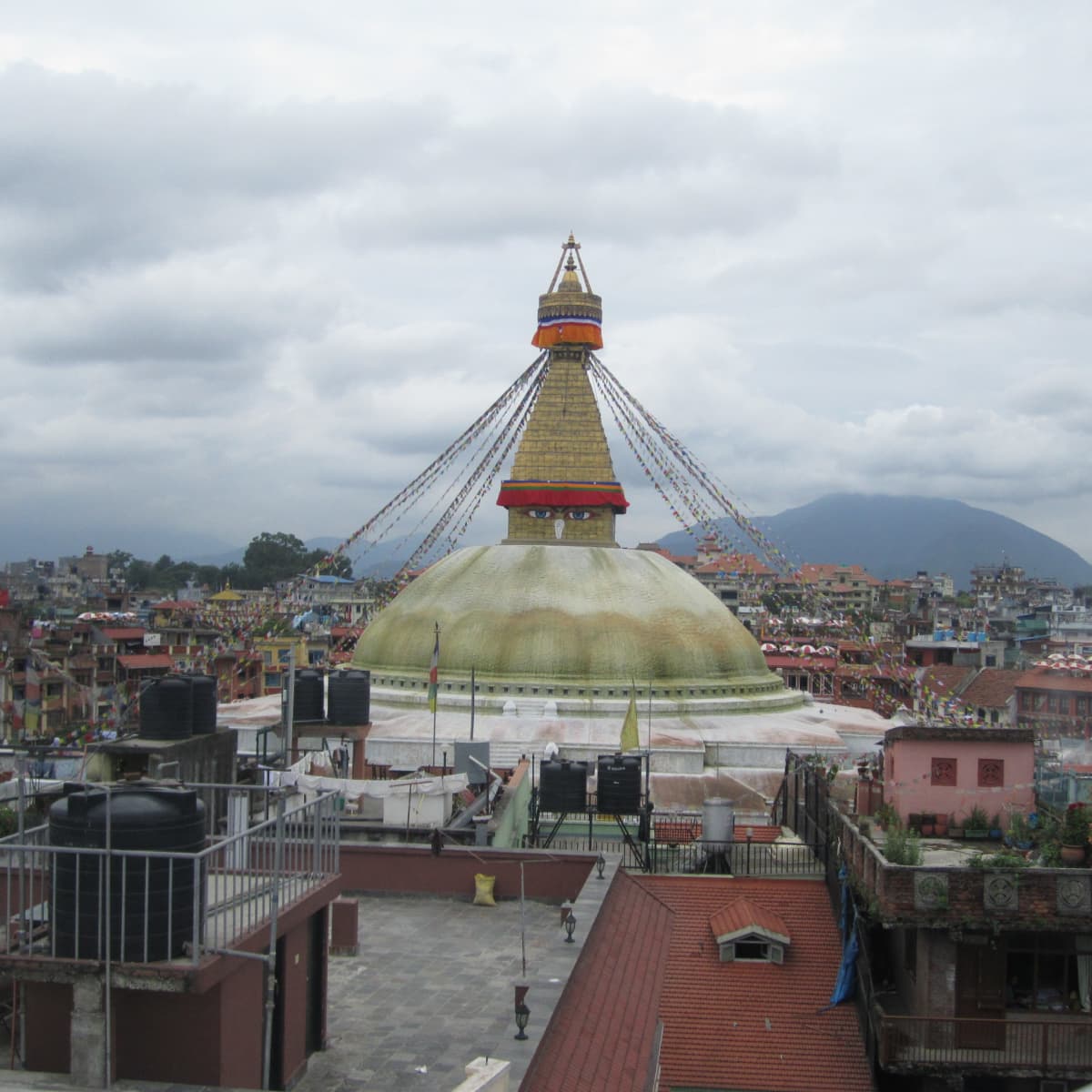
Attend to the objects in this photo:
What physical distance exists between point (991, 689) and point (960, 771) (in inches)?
1490

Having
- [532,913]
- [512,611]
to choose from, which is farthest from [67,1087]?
[512,611]

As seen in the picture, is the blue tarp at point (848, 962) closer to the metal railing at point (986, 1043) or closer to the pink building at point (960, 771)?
the pink building at point (960, 771)

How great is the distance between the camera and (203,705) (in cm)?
1548

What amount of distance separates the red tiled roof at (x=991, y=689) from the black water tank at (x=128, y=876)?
5003cm

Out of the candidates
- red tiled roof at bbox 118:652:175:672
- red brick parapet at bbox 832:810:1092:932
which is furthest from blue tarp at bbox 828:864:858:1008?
red tiled roof at bbox 118:652:175:672

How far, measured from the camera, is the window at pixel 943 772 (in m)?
20.2

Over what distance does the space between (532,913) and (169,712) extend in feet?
15.9

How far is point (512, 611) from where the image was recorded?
112 feet

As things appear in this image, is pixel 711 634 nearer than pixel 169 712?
No

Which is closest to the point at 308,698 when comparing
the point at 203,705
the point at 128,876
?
the point at 203,705

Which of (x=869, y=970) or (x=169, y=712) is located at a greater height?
(x=169, y=712)

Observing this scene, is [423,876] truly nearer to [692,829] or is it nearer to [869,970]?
[869,970]

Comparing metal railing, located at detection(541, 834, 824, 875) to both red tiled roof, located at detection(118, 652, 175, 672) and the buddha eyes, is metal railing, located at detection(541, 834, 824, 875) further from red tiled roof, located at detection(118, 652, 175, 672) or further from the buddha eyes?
red tiled roof, located at detection(118, 652, 175, 672)

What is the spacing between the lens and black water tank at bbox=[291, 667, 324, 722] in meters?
22.9
